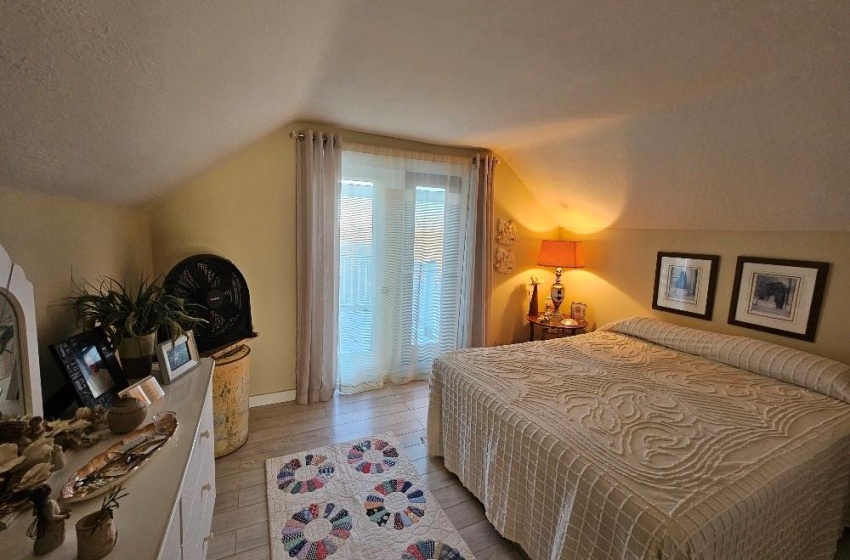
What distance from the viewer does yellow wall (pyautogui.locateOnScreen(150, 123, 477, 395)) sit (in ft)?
7.88

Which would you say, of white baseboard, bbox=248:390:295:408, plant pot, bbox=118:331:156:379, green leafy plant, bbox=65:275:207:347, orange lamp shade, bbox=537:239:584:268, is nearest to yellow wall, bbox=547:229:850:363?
orange lamp shade, bbox=537:239:584:268

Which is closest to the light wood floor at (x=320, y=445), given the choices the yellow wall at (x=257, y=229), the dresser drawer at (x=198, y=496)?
the dresser drawer at (x=198, y=496)

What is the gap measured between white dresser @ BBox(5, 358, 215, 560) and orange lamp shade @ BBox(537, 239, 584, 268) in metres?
3.03

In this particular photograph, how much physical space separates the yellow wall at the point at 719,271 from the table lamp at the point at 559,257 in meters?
0.25

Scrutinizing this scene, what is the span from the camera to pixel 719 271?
2.56 metres

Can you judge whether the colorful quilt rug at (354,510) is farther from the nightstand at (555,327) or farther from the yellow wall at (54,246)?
the nightstand at (555,327)

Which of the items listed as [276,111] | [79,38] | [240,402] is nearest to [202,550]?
[240,402]

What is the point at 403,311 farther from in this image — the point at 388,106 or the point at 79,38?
the point at 79,38

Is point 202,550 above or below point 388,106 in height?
below

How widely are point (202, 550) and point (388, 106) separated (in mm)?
2431

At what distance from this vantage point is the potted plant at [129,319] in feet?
4.47

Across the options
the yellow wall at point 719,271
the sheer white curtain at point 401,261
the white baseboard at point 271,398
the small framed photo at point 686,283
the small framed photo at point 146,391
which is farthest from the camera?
the sheer white curtain at point 401,261

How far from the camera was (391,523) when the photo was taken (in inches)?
67.2

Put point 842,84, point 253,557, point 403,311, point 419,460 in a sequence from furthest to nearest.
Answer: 1. point 403,311
2. point 419,460
3. point 253,557
4. point 842,84
